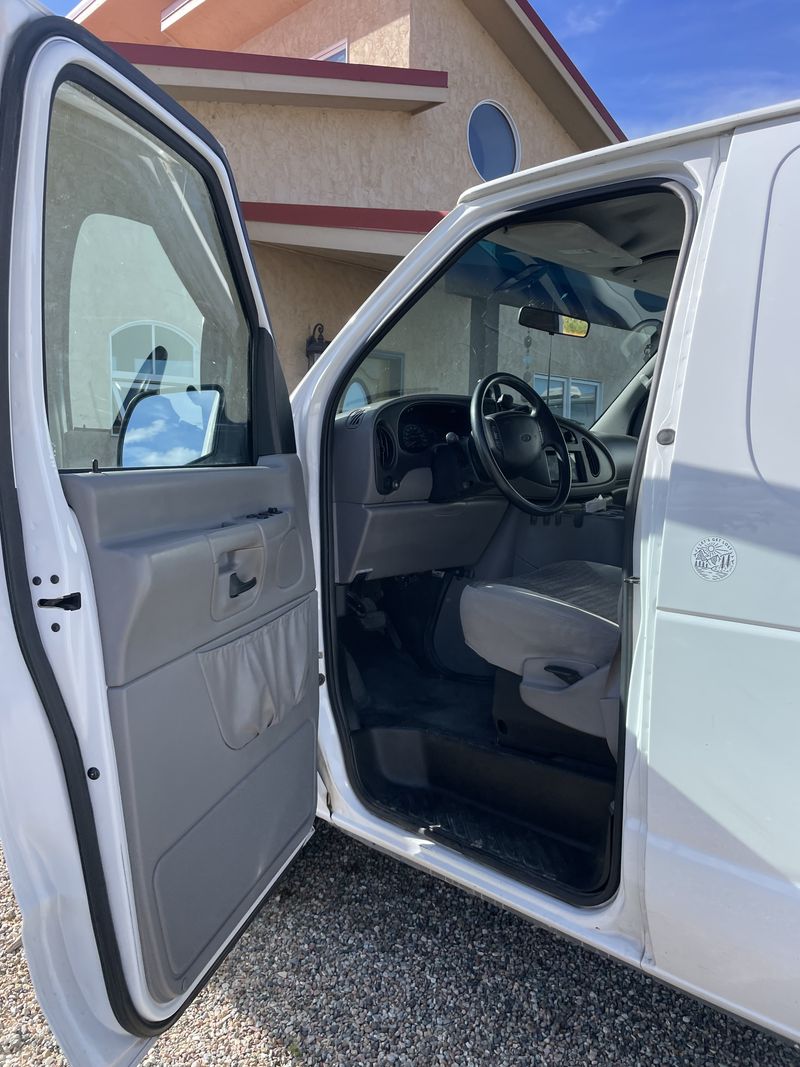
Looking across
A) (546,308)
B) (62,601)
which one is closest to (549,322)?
(546,308)

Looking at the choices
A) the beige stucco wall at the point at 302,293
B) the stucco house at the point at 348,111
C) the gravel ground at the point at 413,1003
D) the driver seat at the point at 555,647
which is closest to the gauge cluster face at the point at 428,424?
the driver seat at the point at 555,647

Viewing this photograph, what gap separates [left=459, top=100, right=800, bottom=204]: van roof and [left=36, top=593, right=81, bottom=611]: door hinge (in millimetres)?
1269

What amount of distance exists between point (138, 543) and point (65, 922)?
706 mm

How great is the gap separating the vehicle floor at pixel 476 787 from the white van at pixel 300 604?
1cm

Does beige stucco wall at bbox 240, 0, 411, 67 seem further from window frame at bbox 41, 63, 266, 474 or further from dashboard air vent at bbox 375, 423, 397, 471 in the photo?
window frame at bbox 41, 63, 266, 474

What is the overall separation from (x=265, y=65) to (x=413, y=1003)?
7.55 meters

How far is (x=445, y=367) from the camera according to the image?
7.96 ft

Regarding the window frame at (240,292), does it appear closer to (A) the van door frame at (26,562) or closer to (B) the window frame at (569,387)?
(A) the van door frame at (26,562)

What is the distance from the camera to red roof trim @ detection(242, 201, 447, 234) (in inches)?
249

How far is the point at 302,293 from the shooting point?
7.16 metres

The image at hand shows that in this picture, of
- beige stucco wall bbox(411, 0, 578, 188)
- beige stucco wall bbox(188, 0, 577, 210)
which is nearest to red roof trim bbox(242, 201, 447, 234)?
beige stucco wall bbox(188, 0, 577, 210)

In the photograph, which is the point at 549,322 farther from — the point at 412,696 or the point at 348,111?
the point at 348,111

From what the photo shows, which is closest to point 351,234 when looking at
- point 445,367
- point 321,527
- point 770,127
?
point 445,367

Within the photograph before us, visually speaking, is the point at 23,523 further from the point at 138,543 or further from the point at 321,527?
the point at 321,527
